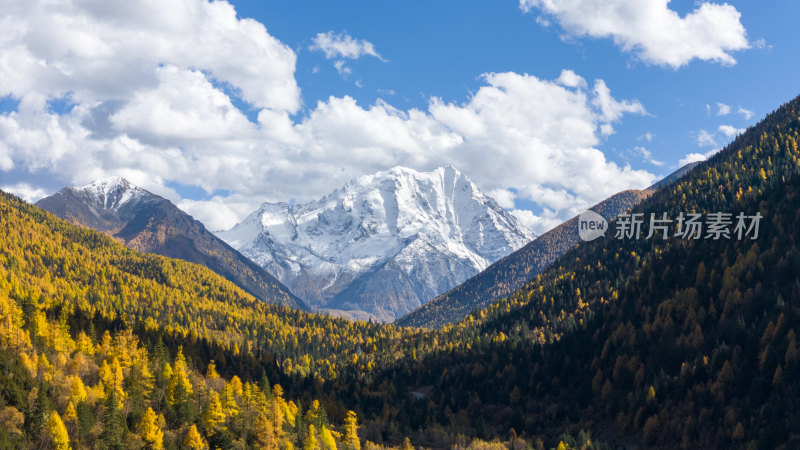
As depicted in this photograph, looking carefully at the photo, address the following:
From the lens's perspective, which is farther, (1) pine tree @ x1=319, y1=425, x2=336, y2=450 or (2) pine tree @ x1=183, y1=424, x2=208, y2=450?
(1) pine tree @ x1=319, y1=425, x2=336, y2=450

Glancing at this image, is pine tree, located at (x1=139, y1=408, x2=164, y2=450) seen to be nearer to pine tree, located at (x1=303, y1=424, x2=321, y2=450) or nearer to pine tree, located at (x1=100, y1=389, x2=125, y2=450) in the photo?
pine tree, located at (x1=100, y1=389, x2=125, y2=450)

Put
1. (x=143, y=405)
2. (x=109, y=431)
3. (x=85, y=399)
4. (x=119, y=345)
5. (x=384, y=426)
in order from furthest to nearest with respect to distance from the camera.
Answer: (x=384, y=426)
(x=119, y=345)
(x=143, y=405)
(x=85, y=399)
(x=109, y=431)

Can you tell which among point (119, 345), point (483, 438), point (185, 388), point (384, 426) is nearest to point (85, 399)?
point (185, 388)

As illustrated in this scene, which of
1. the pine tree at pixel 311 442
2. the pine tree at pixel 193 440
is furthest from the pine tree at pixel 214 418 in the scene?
the pine tree at pixel 311 442

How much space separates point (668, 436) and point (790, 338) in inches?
1814

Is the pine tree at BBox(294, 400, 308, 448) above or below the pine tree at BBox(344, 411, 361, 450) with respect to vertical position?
above

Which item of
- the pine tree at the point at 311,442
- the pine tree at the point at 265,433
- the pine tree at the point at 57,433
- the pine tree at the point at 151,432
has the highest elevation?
the pine tree at the point at 57,433

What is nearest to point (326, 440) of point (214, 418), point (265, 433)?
point (265, 433)

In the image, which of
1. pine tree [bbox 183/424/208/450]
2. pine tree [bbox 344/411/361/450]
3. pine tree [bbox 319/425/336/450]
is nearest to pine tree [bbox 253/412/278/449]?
pine tree [bbox 319/425/336/450]

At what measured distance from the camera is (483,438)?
631 ft

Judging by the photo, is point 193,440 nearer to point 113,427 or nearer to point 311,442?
point 113,427

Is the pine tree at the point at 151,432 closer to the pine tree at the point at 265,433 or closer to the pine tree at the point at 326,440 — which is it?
the pine tree at the point at 265,433

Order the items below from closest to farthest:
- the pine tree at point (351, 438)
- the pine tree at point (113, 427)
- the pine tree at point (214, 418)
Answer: the pine tree at point (113, 427), the pine tree at point (214, 418), the pine tree at point (351, 438)

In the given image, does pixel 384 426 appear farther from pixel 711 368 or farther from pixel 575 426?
pixel 711 368
